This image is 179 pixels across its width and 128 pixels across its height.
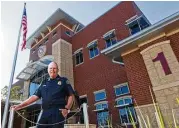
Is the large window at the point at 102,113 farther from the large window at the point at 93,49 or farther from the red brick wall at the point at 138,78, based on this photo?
the red brick wall at the point at 138,78

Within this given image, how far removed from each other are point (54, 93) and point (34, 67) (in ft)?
50.6

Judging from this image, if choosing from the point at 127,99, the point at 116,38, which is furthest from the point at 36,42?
the point at 127,99

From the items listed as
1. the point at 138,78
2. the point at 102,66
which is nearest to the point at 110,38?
the point at 102,66

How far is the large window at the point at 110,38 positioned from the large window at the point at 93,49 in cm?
120

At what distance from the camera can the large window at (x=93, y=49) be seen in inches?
583

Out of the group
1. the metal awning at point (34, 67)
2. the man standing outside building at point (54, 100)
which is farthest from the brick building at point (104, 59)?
the man standing outside building at point (54, 100)

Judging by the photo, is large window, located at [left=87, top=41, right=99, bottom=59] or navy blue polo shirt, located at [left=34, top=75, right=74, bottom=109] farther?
large window, located at [left=87, top=41, right=99, bottom=59]

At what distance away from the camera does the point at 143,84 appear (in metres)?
6.46

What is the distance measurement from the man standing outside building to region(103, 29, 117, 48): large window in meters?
11.3

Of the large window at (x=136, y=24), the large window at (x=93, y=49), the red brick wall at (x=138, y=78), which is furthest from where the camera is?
the large window at (x=93, y=49)

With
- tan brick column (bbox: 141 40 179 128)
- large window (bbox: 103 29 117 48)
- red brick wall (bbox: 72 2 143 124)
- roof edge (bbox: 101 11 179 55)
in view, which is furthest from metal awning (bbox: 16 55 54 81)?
tan brick column (bbox: 141 40 179 128)

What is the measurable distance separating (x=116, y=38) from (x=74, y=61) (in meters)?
5.45

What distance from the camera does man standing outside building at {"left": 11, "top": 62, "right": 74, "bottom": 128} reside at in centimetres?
257

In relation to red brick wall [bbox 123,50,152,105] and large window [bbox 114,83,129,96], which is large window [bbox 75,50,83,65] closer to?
large window [bbox 114,83,129,96]
